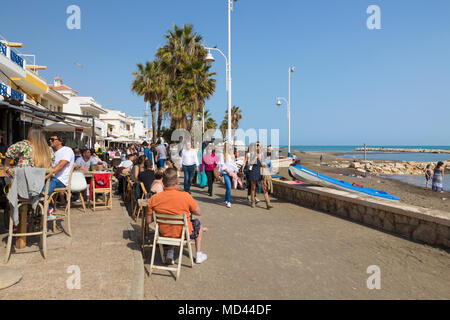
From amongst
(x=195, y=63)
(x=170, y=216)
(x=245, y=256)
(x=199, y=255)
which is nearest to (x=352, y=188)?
(x=245, y=256)

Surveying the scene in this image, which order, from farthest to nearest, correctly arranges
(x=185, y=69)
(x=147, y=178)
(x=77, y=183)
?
(x=185, y=69) → (x=147, y=178) → (x=77, y=183)

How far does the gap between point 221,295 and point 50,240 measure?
3115 mm

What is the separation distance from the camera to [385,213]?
6121 millimetres

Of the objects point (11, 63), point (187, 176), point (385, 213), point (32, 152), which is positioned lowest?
point (385, 213)

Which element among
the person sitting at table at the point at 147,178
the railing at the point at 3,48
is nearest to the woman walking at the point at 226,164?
the person sitting at table at the point at 147,178

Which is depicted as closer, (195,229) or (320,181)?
(195,229)

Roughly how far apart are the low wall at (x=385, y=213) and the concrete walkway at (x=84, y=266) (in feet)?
15.6

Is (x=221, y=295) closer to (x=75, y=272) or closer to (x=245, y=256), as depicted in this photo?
(x=245, y=256)

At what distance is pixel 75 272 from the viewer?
11.6 ft

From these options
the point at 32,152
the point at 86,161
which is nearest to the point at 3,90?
the point at 86,161

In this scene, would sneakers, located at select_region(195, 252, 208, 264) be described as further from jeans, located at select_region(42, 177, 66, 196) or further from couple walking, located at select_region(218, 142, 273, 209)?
couple walking, located at select_region(218, 142, 273, 209)

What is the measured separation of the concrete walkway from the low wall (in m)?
4.77

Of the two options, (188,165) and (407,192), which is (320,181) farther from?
(407,192)

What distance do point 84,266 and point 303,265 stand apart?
2885mm
